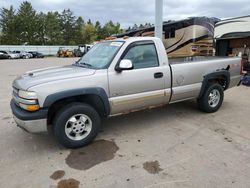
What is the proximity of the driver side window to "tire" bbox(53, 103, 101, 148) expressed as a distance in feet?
3.92

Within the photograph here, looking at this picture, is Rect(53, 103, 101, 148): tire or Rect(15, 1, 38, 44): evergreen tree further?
Rect(15, 1, 38, 44): evergreen tree

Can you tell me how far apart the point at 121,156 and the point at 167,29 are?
12.6m

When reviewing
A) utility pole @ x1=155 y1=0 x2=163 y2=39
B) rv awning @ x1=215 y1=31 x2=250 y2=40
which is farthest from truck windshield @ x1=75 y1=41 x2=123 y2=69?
rv awning @ x1=215 y1=31 x2=250 y2=40

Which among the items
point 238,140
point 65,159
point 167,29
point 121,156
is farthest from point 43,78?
point 167,29

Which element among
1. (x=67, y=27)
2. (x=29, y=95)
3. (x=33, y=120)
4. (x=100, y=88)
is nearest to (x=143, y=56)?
(x=100, y=88)

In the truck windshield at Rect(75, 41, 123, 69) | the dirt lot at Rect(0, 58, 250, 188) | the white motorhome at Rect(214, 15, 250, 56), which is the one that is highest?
the white motorhome at Rect(214, 15, 250, 56)

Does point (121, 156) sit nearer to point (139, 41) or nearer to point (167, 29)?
point (139, 41)

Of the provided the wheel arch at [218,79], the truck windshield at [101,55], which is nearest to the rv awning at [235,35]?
the wheel arch at [218,79]

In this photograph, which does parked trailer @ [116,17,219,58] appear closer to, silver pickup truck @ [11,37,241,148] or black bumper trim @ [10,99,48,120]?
silver pickup truck @ [11,37,241,148]

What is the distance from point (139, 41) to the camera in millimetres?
4426

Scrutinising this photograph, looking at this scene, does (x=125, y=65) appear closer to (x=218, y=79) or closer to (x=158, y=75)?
(x=158, y=75)

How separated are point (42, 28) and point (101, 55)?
210 ft

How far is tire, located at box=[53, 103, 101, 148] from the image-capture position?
3.66 m

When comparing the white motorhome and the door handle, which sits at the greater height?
the white motorhome
